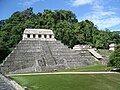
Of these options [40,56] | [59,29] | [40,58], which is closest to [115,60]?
[40,58]

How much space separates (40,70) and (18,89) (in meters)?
30.4

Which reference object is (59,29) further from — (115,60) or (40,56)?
(115,60)

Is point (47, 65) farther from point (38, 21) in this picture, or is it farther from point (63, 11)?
point (63, 11)

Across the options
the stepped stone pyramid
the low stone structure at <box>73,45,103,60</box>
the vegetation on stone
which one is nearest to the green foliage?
the stepped stone pyramid

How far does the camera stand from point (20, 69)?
207 feet

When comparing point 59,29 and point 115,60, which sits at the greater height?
point 59,29

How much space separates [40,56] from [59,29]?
29529 mm

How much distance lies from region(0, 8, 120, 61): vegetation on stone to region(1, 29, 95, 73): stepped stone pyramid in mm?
15988

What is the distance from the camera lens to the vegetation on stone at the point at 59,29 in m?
95.8

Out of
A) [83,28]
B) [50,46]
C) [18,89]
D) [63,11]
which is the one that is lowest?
[18,89]

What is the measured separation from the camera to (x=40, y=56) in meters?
68.9

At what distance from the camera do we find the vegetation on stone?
9581cm

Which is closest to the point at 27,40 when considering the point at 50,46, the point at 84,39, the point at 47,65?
the point at 50,46

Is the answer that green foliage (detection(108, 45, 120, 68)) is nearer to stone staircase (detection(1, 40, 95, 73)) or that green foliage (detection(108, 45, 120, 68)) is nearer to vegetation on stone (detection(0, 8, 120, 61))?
stone staircase (detection(1, 40, 95, 73))
